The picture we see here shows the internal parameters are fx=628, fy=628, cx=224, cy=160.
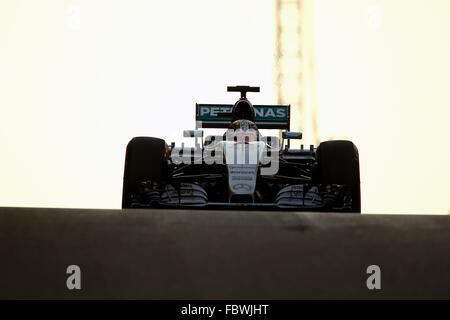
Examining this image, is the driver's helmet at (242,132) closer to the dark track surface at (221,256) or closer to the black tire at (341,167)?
the black tire at (341,167)

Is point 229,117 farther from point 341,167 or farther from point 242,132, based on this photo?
point 341,167

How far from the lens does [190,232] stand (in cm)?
113

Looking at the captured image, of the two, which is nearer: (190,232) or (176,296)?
(176,296)

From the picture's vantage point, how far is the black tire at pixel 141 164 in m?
3.89

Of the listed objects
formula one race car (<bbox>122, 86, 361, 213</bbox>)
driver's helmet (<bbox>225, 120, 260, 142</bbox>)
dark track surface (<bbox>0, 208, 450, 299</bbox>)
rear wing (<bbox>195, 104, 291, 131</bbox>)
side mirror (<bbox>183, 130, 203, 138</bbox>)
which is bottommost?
dark track surface (<bbox>0, 208, 450, 299</bbox>)

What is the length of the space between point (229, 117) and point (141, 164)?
2.83m

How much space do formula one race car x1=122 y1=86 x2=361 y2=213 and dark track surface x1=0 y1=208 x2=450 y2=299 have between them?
2.30 m

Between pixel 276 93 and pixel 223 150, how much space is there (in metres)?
15.9

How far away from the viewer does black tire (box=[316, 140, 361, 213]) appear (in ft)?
12.6

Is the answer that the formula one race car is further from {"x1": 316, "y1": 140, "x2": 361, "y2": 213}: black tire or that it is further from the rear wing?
the rear wing

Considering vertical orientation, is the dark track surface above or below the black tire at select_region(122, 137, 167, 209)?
below

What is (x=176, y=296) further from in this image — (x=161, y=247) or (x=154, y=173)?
(x=154, y=173)

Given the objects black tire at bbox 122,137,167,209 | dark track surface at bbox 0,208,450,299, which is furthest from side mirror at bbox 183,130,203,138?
dark track surface at bbox 0,208,450,299
